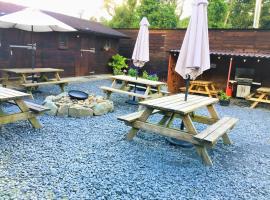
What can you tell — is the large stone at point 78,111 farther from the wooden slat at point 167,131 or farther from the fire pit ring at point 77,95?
the wooden slat at point 167,131

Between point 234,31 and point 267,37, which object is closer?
point 267,37

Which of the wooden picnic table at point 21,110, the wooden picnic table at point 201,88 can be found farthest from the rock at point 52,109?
the wooden picnic table at point 201,88

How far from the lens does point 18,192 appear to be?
112 inches

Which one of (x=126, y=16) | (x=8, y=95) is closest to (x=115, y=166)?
(x=8, y=95)

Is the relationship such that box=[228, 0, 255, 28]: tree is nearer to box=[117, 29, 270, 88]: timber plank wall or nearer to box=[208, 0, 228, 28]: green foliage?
box=[208, 0, 228, 28]: green foliage

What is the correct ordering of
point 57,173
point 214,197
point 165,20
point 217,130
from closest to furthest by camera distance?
point 214,197
point 57,173
point 217,130
point 165,20

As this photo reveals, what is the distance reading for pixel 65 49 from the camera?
12391mm

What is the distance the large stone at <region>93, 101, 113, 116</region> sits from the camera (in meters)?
6.39

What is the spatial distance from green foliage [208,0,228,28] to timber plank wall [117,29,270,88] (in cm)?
987

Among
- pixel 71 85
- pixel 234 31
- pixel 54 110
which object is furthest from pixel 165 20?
pixel 54 110

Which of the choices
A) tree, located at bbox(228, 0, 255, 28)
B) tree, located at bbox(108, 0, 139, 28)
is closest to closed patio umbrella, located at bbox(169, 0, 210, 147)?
tree, located at bbox(108, 0, 139, 28)

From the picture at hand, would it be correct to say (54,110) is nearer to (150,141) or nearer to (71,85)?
(150,141)

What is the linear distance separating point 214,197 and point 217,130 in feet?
4.48

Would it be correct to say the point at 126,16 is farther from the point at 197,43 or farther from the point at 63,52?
the point at 197,43
